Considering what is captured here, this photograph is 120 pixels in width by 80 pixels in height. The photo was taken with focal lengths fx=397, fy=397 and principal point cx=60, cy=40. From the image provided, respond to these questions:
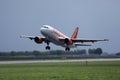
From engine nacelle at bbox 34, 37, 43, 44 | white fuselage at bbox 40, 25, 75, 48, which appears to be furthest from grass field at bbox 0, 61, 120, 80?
engine nacelle at bbox 34, 37, 43, 44

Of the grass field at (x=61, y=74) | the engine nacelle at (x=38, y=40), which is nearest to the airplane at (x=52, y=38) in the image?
the engine nacelle at (x=38, y=40)

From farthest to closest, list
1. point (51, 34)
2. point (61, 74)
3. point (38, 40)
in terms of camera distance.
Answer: point (38, 40)
point (51, 34)
point (61, 74)

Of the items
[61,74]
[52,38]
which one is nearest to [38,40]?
[52,38]

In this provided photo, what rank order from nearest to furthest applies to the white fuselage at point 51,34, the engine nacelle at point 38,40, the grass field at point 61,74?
the grass field at point 61,74
the white fuselage at point 51,34
the engine nacelle at point 38,40

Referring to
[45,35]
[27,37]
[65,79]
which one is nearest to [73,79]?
[65,79]

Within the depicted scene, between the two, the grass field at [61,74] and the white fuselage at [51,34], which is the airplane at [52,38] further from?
the grass field at [61,74]

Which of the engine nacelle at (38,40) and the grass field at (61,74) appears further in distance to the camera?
the engine nacelle at (38,40)

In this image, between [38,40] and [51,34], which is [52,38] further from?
[38,40]

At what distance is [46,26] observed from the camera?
10031cm

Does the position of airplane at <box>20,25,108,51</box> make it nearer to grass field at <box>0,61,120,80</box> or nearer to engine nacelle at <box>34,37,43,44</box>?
engine nacelle at <box>34,37,43,44</box>

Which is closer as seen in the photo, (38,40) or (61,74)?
→ (61,74)

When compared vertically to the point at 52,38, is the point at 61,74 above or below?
below

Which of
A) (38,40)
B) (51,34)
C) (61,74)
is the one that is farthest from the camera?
(38,40)

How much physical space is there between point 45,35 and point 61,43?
5.06 metres
